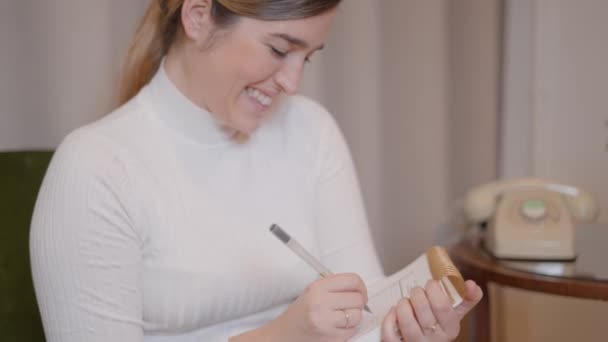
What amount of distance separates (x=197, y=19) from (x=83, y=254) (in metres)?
0.33

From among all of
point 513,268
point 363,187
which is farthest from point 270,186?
point 363,187

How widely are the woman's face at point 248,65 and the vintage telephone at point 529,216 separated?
0.61 metres

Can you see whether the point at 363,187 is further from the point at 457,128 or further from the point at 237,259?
the point at 237,259

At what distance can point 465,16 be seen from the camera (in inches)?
73.7

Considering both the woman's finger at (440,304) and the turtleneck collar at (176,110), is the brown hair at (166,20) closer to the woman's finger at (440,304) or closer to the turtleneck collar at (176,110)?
the turtleneck collar at (176,110)

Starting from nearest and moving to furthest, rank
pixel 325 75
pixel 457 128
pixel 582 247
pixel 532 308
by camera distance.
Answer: pixel 582 247 → pixel 325 75 → pixel 532 308 → pixel 457 128

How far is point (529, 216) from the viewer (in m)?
1.43

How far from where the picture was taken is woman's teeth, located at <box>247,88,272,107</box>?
1.02 metres

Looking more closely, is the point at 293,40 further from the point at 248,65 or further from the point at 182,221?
the point at 182,221

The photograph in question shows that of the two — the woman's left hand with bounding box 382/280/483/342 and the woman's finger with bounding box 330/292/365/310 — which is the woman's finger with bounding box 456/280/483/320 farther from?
the woman's finger with bounding box 330/292/365/310

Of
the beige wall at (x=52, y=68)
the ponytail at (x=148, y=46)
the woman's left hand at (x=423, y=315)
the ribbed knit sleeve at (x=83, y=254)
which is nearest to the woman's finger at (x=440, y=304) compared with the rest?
the woman's left hand at (x=423, y=315)

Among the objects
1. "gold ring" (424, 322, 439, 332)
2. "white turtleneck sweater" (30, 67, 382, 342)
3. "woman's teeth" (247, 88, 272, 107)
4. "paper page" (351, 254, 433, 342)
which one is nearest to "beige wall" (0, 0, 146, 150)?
"white turtleneck sweater" (30, 67, 382, 342)

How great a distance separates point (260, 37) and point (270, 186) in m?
0.25

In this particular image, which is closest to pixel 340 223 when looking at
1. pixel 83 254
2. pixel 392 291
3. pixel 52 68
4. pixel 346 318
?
pixel 392 291
